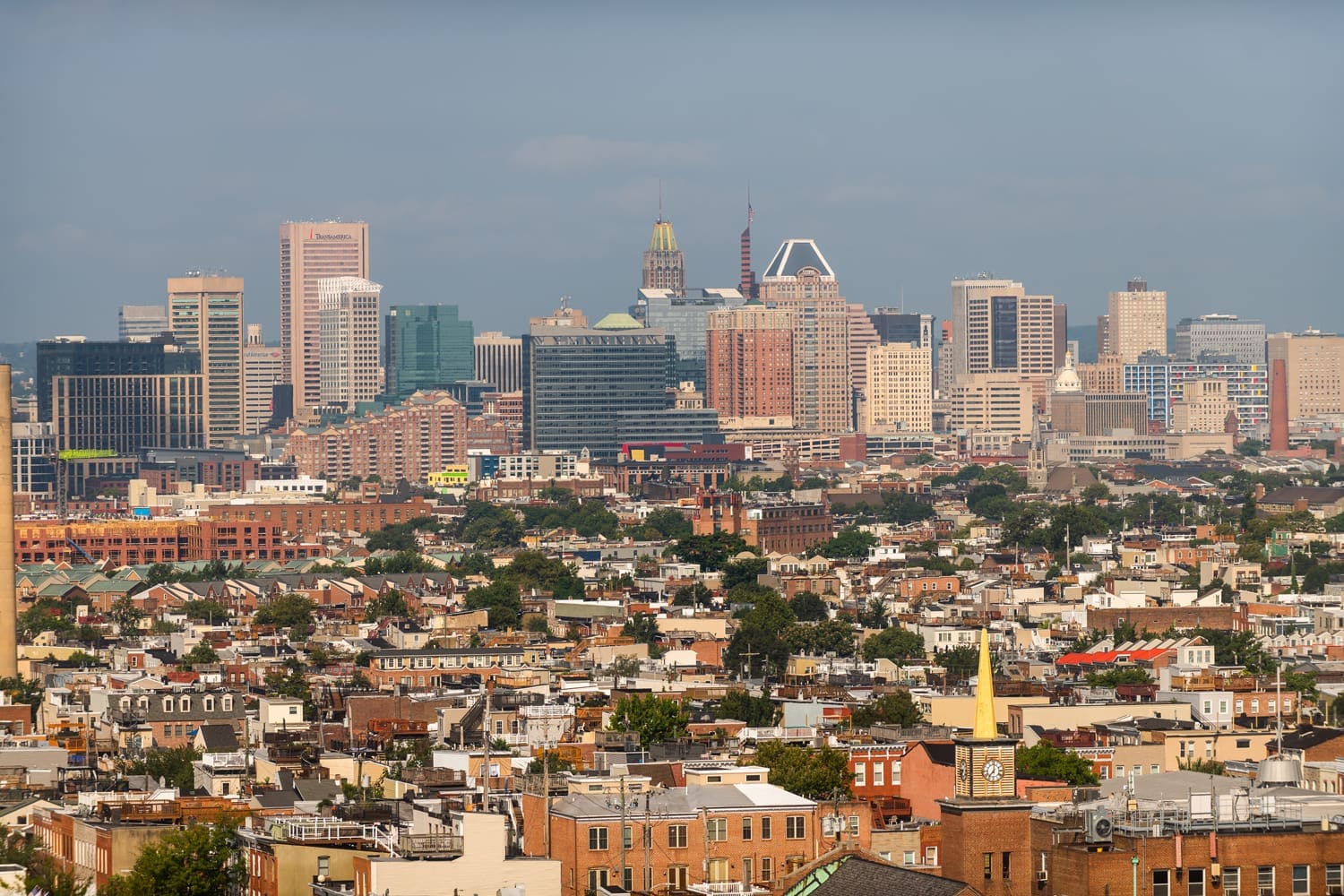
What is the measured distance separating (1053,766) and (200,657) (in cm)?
3528

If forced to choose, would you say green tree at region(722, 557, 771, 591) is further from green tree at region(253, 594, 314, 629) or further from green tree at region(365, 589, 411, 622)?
green tree at region(253, 594, 314, 629)

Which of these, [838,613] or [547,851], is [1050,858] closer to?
[547,851]

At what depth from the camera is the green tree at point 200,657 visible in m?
75.8

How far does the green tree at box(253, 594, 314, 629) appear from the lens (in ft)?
305

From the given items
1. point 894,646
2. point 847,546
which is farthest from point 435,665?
point 847,546

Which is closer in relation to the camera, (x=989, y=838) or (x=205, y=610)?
(x=989, y=838)

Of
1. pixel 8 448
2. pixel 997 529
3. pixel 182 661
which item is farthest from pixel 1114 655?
pixel 997 529

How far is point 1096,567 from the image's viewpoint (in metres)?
115

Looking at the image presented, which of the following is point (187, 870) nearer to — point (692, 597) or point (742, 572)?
point (692, 597)

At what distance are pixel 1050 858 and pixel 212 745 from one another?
82.0 feet

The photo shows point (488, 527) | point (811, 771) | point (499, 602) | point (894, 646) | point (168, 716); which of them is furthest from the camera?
point (488, 527)

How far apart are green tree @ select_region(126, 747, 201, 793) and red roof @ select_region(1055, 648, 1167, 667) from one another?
1036 inches

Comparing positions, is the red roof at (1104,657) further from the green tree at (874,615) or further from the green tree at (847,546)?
the green tree at (847,546)

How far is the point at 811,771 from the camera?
41.4 m
